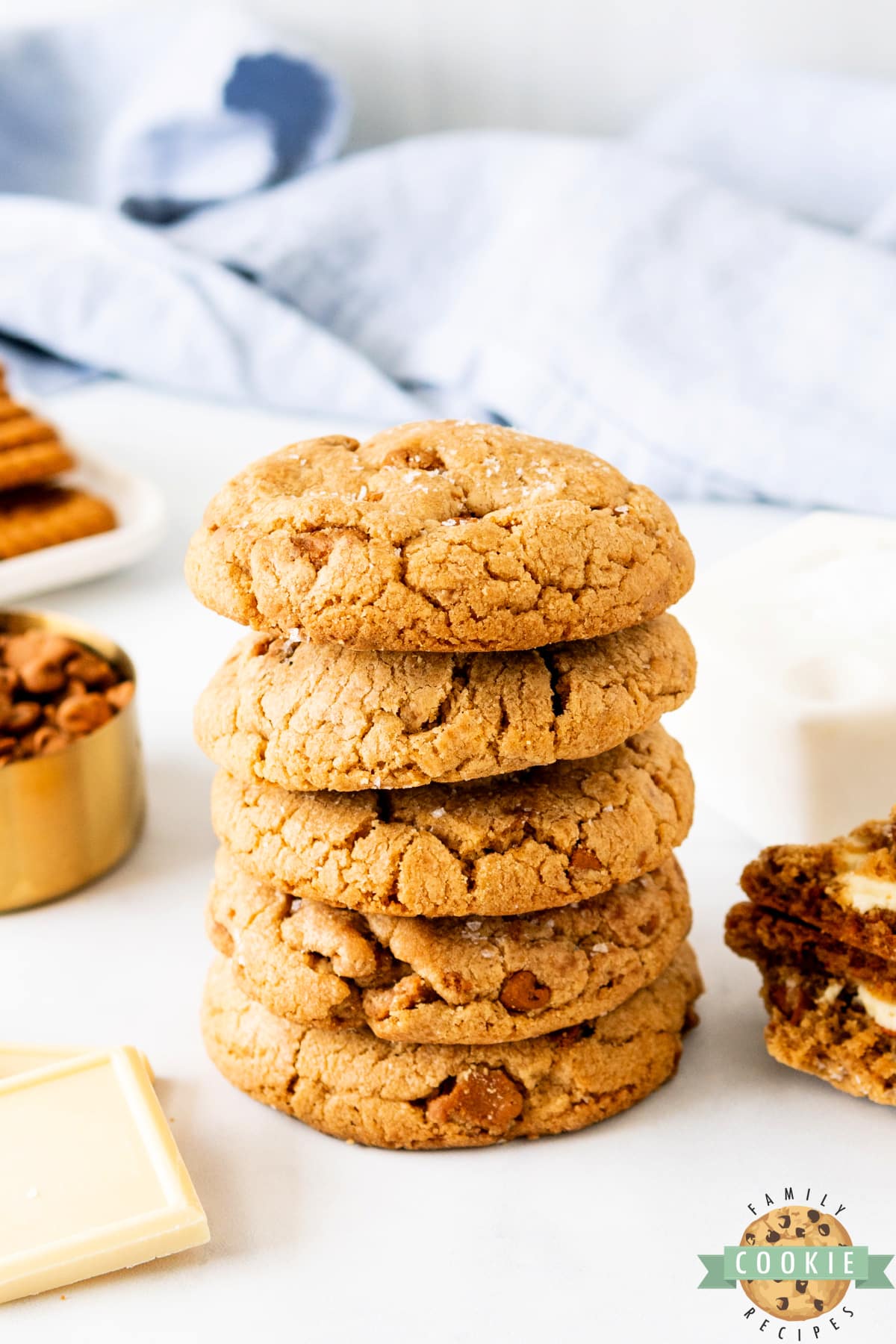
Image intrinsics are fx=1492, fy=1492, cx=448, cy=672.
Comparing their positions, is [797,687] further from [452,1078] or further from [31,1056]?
[31,1056]

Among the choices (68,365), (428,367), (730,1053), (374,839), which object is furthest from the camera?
(68,365)

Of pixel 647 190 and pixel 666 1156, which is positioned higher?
pixel 647 190

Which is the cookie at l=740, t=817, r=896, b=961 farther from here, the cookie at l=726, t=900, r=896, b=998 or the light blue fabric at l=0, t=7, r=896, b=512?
the light blue fabric at l=0, t=7, r=896, b=512

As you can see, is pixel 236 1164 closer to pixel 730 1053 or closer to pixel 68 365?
pixel 730 1053

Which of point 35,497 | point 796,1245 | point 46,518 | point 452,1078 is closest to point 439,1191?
point 452,1078

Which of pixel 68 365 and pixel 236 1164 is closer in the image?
pixel 236 1164

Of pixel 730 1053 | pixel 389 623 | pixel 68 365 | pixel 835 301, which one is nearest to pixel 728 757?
pixel 730 1053

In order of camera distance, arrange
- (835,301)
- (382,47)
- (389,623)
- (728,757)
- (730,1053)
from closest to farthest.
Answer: (389,623) < (730,1053) < (728,757) < (835,301) < (382,47)
